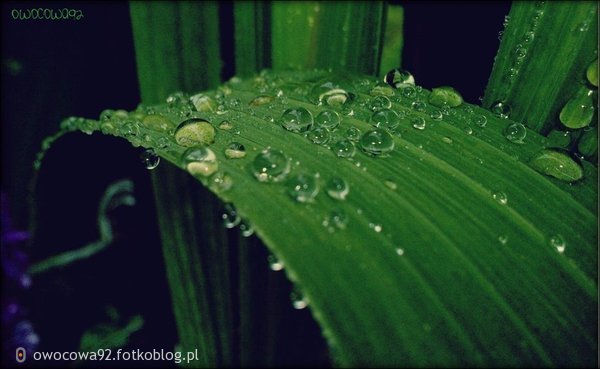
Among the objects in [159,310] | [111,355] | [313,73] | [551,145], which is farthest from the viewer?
[159,310]

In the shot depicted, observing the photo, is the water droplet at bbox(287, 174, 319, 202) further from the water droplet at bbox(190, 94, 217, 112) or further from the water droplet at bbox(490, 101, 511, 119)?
the water droplet at bbox(490, 101, 511, 119)

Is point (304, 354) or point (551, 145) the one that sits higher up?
point (551, 145)

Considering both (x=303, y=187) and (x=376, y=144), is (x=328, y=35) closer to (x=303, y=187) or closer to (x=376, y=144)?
(x=376, y=144)

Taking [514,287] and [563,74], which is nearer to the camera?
[514,287]

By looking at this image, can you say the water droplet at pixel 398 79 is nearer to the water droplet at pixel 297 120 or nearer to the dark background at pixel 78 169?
the water droplet at pixel 297 120

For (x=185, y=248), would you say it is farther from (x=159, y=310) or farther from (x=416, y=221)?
(x=416, y=221)

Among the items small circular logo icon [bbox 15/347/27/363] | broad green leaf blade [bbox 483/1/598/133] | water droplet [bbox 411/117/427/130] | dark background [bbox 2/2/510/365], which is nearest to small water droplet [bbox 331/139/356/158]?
water droplet [bbox 411/117/427/130]

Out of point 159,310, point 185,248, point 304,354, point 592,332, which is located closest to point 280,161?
point 592,332
